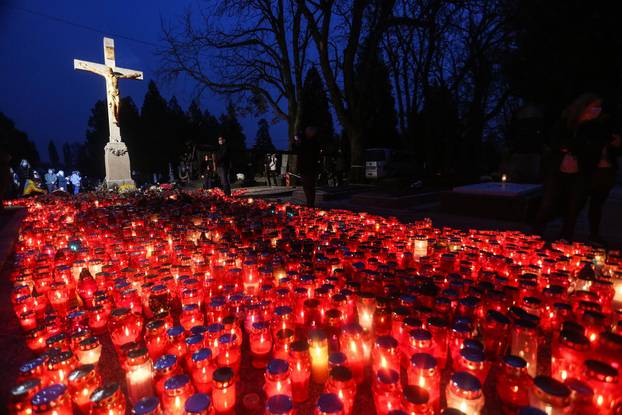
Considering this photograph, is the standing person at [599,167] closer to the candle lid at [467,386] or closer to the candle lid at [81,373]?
the candle lid at [467,386]

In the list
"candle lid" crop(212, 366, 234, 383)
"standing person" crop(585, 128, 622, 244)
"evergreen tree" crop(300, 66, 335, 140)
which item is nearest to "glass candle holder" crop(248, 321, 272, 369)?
"candle lid" crop(212, 366, 234, 383)

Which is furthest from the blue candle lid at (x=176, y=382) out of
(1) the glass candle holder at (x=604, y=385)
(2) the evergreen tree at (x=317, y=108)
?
(2) the evergreen tree at (x=317, y=108)

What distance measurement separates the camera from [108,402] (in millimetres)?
1187

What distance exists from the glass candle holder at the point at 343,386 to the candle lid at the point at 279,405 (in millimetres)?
211

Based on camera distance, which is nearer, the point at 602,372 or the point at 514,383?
the point at 602,372

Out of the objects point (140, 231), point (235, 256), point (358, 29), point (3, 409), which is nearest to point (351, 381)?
point (3, 409)

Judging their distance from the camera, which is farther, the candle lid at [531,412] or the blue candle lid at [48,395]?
the blue candle lid at [48,395]

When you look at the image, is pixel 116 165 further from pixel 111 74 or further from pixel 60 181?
pixel 60 181

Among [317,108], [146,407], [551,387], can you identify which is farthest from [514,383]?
[317,108]

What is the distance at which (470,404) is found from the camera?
1.18 metres

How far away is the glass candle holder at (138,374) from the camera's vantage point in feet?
4.70

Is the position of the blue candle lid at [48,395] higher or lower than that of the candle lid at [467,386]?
higher

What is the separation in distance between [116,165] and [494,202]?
14007 millimetres

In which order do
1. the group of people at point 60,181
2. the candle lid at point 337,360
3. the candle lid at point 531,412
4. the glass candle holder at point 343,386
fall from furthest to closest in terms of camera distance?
the group of people at point 60,181 < the candle lid at point 337,360 < the glass candle holder at point 343,386 < the candle lid at point 531,412
